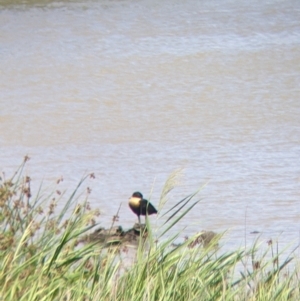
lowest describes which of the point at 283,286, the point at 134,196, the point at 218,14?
the point at 218,14

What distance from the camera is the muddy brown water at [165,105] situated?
6.29 meters

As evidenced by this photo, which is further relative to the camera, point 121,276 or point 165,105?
point 165,105

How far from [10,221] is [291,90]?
216 inches

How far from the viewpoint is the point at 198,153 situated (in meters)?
7.16

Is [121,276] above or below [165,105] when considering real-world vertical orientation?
above

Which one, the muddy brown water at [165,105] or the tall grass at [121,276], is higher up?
the tall grass at [121,276]

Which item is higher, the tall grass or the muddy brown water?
the tall grass

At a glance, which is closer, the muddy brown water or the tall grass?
the tall grass

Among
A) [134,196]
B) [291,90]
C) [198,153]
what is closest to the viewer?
[134,196]

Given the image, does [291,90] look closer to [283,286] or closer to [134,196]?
[134,196]

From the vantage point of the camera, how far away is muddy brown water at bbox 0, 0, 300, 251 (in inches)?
247

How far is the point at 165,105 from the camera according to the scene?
8.53 m

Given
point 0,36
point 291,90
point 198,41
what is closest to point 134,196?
point 291,90

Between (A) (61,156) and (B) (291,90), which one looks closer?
(A) (61,156)
